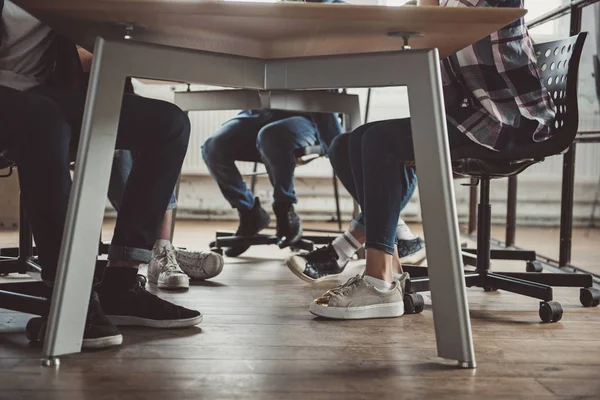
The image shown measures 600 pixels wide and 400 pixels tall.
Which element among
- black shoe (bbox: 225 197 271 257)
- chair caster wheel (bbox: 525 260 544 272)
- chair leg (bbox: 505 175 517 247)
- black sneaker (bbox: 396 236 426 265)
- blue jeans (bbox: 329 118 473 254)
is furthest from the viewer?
chair leg (bbox: 505 175 517 247)

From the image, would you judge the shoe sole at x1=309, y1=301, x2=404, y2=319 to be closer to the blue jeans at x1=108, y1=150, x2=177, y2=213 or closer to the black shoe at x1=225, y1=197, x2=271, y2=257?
the blue jeans at x1=108, y1=150, x2=177, y2=213

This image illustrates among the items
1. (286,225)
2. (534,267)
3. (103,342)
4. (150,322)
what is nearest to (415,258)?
(534,267)

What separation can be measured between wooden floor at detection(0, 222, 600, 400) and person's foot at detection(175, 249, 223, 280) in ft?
1.19

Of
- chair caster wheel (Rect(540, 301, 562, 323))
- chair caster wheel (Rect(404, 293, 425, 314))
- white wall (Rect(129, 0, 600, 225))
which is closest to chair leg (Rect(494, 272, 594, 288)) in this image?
chair caster wheel (Rect(540, 301, 562, 323))

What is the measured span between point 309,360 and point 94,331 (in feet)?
1.31

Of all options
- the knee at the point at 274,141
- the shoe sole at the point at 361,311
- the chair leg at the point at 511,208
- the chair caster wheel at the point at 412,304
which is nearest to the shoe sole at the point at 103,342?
the shoe sole at the point at 361,311

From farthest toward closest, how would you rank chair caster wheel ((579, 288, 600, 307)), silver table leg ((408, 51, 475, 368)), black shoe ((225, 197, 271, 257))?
black shoe ((225, 197, 271, 257))
chair caster wheel ((579, 288, 600, 307))
silver table leg ((408, 51, 475, 368))

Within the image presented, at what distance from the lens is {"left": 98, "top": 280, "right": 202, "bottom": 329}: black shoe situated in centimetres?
149

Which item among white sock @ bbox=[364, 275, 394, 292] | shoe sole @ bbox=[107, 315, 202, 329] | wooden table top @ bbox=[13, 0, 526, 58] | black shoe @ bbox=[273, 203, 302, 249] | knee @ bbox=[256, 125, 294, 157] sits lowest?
shoe sole @ bbox=[107, 315, 202, 329]

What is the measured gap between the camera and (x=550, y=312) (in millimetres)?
1662

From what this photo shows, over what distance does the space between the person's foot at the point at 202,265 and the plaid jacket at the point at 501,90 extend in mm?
933

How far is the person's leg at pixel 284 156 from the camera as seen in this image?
2.72m

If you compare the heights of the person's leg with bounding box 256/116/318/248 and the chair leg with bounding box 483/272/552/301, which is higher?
the person's leg with bounding box 256/116/318/248

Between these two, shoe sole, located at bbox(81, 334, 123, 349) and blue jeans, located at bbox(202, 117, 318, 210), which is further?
blue jeans, located at bbox(202, 117, 318, 210)
